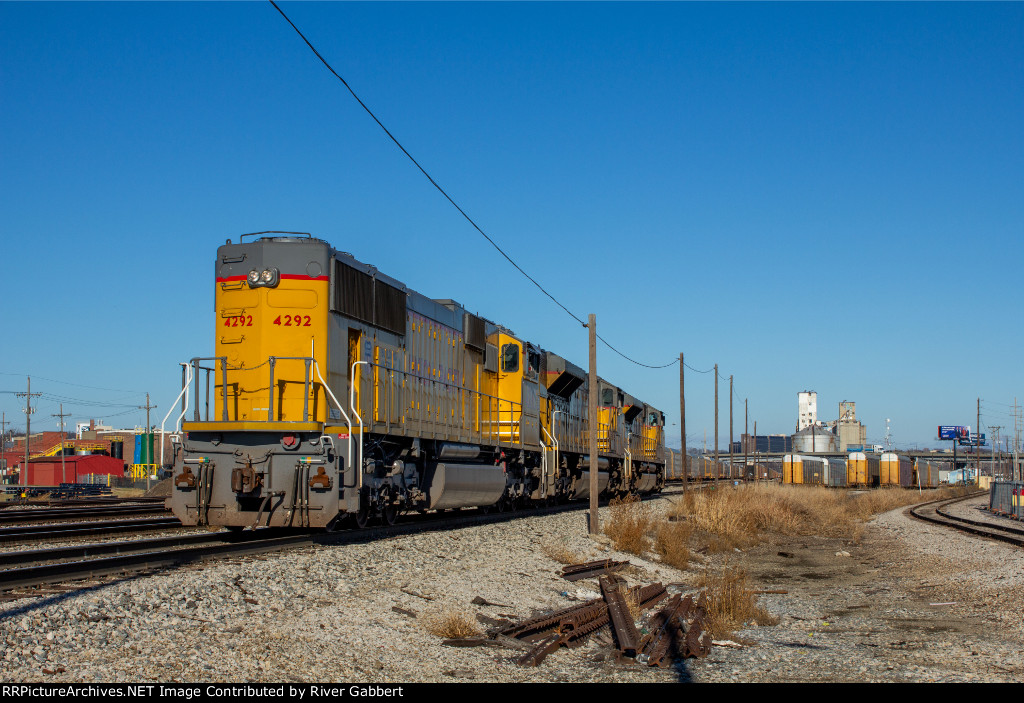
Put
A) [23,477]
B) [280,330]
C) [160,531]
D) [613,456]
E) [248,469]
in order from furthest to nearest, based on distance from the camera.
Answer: [23,477]
[613,456]
[160,531]
[280,330]
[248,469]

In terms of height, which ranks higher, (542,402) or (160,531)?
(542,402)

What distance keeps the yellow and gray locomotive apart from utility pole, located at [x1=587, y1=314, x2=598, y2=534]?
74.5 inches

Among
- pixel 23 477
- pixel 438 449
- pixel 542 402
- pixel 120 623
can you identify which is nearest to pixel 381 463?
pixel 438 449

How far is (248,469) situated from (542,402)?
1133cm

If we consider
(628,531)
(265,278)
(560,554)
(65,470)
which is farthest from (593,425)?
(65,470)

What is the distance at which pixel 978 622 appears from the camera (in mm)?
10812

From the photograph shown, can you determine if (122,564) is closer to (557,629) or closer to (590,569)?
(557,629)

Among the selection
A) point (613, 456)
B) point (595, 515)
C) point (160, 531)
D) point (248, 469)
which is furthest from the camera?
point (613, 456)

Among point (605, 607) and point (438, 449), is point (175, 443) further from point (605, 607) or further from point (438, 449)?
point (605, 607)

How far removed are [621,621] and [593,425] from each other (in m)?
10.2

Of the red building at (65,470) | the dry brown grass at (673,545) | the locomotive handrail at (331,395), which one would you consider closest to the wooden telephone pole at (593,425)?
the dry brown grass at (673,545)

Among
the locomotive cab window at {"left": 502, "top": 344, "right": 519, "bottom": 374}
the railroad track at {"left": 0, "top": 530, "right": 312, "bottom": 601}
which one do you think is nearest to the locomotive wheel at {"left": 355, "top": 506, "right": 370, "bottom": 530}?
the railroad track at {"left": 0, "top": 530, "right": 312, "bottom": 601}

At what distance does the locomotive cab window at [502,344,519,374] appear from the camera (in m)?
20.3

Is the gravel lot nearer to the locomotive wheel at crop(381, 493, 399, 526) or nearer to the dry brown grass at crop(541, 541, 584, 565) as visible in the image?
the dry brown grass at crop(541, 541, 584, 565)
